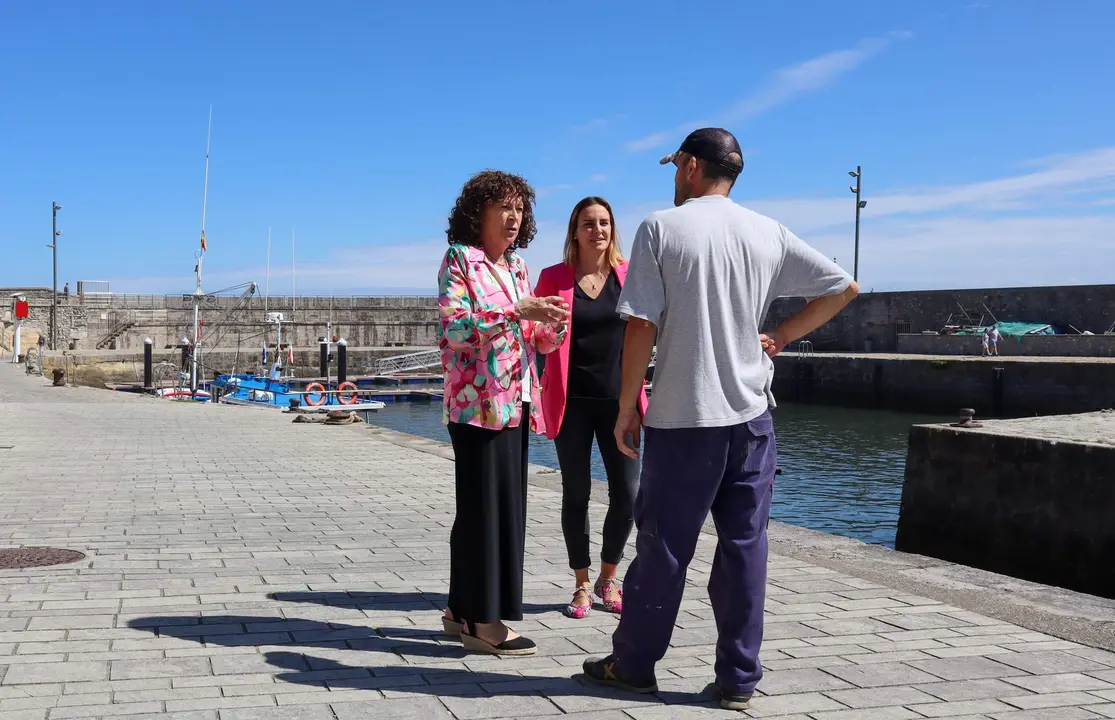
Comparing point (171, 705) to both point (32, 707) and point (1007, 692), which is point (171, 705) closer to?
point (32, 707)

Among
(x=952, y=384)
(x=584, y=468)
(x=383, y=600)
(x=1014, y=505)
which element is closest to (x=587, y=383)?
(x=584, y=468)

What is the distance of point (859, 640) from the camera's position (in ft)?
14.3

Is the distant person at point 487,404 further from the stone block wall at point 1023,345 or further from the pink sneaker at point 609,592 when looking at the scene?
the stone block wall at point 1023,345

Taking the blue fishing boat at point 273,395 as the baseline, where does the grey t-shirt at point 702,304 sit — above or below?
above

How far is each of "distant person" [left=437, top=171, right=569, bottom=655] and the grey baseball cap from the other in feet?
2.69

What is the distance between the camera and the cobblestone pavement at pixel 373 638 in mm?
3539

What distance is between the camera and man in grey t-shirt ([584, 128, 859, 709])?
355 cm

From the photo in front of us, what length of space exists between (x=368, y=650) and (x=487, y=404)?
1.04 metres

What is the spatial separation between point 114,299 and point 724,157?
58641 mm

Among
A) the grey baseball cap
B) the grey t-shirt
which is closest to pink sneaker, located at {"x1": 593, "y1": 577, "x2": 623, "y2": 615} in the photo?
the grey t-shirt

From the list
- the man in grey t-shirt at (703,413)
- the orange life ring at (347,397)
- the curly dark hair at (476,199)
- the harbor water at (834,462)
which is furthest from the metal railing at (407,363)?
the man in grey t-shirt at (703,413)

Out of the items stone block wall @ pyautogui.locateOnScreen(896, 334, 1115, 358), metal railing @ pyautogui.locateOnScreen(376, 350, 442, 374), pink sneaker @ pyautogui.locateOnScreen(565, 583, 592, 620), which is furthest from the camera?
metal railing @ pyautogui.locateOnScreen(376, 350, 442, 374)

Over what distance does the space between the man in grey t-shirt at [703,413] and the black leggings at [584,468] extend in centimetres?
126

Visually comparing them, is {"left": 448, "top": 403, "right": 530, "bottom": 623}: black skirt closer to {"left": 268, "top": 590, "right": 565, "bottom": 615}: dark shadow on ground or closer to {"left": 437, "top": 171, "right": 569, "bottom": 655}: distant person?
{"left": 437, "top": 171, "right": 569, "bottom": 655}: distant person
